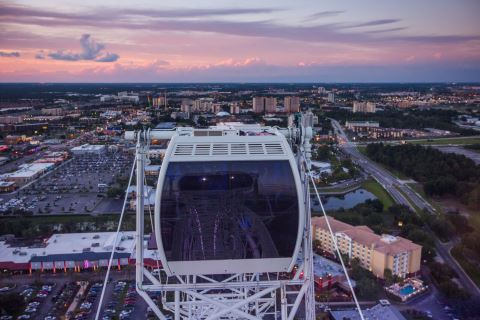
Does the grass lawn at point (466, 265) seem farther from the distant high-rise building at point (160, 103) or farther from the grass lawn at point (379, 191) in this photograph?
the distant high-rise building at point (160, 103)

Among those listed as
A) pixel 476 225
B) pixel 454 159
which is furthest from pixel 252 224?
pixel 454 159

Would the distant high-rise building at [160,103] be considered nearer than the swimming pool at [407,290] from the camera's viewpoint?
No

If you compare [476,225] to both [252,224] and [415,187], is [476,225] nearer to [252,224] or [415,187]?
[415,187]

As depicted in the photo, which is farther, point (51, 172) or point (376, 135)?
point (376, 135)

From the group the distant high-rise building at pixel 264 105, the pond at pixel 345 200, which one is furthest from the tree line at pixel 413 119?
the pond at pixel 345 200

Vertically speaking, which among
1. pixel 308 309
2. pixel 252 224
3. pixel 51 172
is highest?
pixel 252 224

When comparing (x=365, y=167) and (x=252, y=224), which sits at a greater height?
(x=252, y=224)
